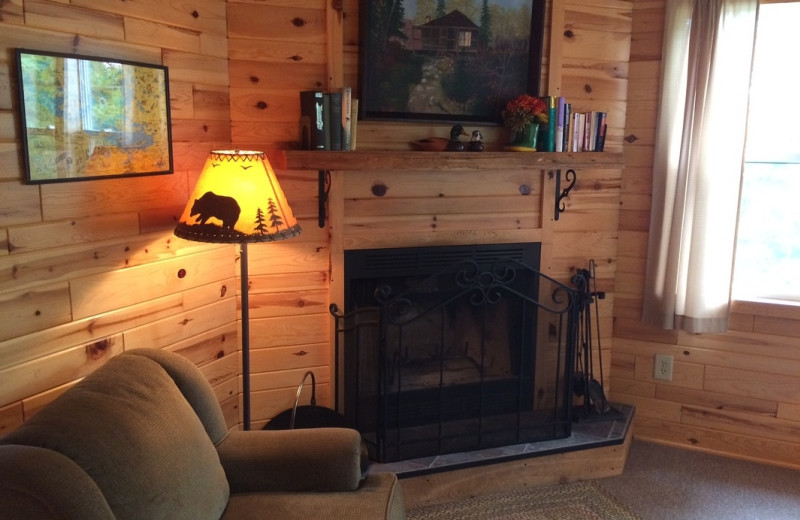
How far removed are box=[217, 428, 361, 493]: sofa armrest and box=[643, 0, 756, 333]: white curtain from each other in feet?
5.74

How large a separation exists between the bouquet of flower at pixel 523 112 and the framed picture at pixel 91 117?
4.33 feet

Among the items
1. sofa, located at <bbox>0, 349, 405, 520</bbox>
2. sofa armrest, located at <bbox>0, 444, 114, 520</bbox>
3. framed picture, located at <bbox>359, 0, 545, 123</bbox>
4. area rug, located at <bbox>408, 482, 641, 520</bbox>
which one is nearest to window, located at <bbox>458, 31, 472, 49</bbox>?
framed picture, located at <bbox>359, 0, 545, 123</bbox>

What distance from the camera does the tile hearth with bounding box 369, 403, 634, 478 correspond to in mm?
2686

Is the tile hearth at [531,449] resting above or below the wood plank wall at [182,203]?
below

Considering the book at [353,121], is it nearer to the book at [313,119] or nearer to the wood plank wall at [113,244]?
the book at [313,119]

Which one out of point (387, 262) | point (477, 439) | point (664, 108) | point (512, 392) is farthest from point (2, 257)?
point (664, 108)

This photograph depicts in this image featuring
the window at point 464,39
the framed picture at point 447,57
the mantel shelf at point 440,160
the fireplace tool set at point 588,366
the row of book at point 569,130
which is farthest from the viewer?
the fireplace tool set at point 588,366

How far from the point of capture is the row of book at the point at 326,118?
2494 millimetres

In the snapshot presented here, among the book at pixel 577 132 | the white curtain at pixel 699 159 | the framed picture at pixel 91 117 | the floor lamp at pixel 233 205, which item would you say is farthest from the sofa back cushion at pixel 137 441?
the white curtain at pixel 699 159

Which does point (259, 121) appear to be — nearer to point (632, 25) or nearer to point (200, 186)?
point (200, 186)

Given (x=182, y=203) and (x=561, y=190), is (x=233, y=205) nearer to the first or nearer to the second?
(x=182, y=203)

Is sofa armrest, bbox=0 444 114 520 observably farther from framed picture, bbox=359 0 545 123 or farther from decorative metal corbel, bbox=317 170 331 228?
framed picture, bbox=359 0 545 123

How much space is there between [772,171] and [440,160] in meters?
Answer: 1.56

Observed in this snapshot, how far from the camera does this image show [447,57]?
274 centimetres
